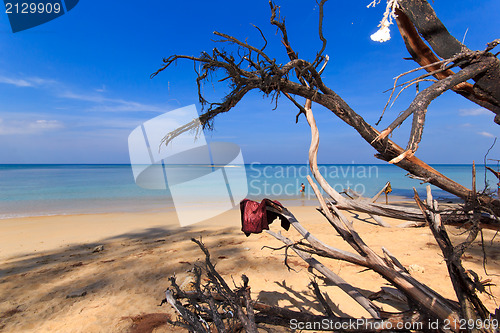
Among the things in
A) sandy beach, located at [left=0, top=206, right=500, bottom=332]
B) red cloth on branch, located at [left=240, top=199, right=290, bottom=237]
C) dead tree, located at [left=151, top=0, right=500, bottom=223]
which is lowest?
sandy beach, located at [left=0, top=206, right=500, bottom=332]

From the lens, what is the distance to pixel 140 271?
445 centimetres

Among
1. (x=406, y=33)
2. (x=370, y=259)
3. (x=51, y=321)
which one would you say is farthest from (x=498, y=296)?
(x=51, y=321)

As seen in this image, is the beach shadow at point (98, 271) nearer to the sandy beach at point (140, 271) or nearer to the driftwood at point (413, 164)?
the sandy beach at point (140, 271)

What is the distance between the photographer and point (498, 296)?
3.16m

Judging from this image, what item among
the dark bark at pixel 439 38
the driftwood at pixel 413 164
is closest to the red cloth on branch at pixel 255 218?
the driftwood at pixel 413 164

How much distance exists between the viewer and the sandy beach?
122 inches

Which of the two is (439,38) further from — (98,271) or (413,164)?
(98,271)

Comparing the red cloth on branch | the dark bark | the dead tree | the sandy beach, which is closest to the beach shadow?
the sandy beach

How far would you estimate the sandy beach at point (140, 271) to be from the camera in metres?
3.11

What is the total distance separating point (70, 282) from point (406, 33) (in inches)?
227

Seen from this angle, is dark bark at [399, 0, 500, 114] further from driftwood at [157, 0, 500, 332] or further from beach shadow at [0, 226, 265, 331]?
beach shadow at [0, 226, 265, 331]

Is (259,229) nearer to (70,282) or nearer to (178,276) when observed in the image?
(178,276)

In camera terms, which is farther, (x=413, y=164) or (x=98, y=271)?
(x=98, y=271)

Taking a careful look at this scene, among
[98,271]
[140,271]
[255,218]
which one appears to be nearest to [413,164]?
[255,218]
